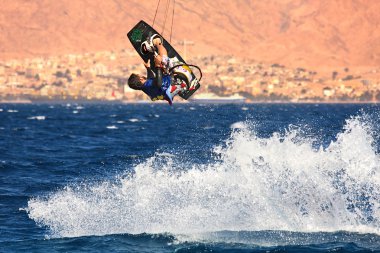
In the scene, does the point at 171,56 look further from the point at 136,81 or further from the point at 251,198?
the point at 251,198

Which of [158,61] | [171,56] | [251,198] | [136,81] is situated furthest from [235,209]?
[171,56]

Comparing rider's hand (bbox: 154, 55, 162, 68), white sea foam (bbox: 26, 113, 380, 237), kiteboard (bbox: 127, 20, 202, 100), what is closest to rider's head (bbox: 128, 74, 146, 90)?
kiteboard (bbox: 127, 20, 202, 100)

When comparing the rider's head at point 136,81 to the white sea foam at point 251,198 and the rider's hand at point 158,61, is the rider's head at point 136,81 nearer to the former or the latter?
the rider's hand at point 158,61

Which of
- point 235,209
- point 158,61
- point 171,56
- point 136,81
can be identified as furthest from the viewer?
point 171,56

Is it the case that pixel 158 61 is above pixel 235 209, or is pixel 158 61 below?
above

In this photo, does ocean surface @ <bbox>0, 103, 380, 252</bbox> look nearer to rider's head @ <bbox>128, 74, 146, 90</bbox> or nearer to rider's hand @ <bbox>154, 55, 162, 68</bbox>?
rider's head @ <bbox>128, 74, 146, 90</bbox>

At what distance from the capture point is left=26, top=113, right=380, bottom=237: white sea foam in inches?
824

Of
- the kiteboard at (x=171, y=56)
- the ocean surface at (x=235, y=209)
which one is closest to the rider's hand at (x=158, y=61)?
the kiteboard at (x=171, y=56)

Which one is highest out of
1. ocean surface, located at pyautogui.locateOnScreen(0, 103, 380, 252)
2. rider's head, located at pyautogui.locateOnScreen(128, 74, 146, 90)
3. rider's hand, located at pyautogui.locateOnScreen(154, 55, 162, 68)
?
rider's hand, located at pyautogui.locateOnScreen(154, 55, 162, 68)

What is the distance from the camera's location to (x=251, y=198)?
21.7 m

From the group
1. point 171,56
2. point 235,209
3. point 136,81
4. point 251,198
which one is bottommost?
point 235,209

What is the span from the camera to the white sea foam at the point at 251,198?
20.9 metres

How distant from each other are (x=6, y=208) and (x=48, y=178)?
6.91 meters

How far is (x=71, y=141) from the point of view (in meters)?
54.6
